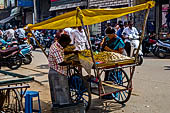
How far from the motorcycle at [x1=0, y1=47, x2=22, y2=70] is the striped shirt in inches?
253

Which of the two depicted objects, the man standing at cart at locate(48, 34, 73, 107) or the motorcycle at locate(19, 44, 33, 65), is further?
the motorcycle at locate(19, 44, 33, 65)

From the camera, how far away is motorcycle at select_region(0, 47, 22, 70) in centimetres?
1127

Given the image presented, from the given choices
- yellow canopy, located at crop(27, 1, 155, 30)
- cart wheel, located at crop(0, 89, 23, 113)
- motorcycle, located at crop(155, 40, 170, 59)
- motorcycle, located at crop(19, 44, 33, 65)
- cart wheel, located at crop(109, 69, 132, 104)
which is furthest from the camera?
motorcycle, located at crop(155, 40, 170, 59)

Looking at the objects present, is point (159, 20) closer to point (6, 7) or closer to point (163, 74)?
point (163, 74)

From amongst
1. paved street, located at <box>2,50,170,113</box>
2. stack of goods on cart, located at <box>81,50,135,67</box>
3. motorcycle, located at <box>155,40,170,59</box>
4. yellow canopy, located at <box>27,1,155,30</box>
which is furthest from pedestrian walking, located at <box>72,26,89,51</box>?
motorcycle, located at <box>155,40,170,59</box>

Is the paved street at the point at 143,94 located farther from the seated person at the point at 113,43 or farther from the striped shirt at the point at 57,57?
the seated person at the point at 113,43

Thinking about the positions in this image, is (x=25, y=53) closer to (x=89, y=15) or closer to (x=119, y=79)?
(x=119, y=79)

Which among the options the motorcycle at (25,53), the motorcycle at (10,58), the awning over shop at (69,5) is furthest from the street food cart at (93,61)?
the awning over shop at (69,5)

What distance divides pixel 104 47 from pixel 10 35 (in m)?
13.3

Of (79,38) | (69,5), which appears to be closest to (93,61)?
(79,38)

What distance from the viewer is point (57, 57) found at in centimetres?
511

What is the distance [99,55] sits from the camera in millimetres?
5621

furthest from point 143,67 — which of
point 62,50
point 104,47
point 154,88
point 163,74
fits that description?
point 62,50

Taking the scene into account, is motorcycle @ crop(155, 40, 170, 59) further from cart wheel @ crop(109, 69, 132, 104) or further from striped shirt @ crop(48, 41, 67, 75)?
striped shirt @ crop(48, 41, 67, 75)
